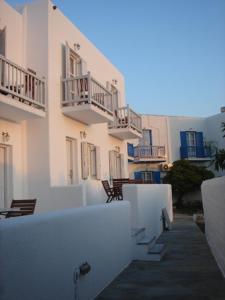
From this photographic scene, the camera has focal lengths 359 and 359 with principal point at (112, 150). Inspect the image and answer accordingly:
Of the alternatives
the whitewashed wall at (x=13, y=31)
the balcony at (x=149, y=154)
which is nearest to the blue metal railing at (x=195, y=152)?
the balcony at (x=149, y=154)

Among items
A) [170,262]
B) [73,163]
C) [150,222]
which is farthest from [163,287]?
[73,163]

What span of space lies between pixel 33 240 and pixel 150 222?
7.34m

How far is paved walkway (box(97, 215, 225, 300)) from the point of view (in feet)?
17.0

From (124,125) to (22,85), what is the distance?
6.84 meters

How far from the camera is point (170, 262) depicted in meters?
7.59

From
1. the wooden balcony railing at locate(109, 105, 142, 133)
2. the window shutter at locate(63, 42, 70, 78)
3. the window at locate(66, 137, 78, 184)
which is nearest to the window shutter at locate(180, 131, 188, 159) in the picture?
the wooden balcony railing at locate(109, 105, 142, 133)

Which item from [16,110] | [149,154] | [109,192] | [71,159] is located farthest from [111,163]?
[149,154]

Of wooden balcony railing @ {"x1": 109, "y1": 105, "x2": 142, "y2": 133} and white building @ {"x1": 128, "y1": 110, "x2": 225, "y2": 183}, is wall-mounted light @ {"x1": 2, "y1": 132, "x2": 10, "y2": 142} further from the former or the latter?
white building @ {"x1": 128, "y1": 110, "x2": 225, "y2": 183}

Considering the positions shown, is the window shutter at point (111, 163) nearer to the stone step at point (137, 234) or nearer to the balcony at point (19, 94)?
the balcony at point (19, 94)

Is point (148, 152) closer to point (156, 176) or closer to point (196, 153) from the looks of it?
point (156, 176)

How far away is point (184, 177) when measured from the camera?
Answer: 25312mm

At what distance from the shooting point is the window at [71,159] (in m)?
12.0

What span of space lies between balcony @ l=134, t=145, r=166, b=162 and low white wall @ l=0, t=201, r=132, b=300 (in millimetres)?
20361

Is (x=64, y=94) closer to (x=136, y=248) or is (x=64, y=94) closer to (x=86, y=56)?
(x=86, y=56)
